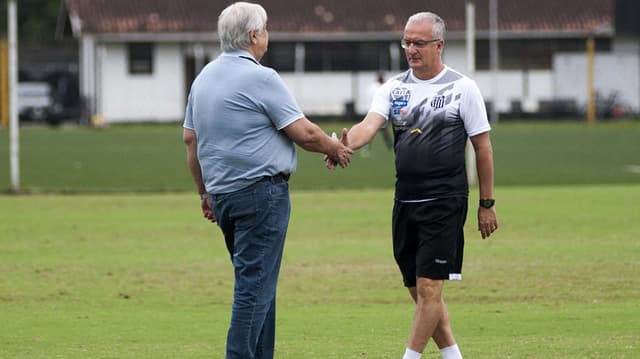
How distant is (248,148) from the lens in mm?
7168

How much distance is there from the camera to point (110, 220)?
1781 centimetres

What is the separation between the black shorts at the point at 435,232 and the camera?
771cm

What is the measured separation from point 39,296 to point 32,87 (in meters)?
51.4

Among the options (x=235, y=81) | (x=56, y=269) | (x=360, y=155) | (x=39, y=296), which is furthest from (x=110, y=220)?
(x=360, y=155)

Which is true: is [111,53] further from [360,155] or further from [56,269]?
[56,269]

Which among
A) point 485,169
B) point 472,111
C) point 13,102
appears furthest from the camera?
point 13,102

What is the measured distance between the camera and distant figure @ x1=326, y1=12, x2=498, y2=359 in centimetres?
768

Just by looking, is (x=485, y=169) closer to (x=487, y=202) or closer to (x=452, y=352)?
(x=487, y=202)

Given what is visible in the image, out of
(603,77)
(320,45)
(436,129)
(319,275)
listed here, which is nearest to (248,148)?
(436,129)

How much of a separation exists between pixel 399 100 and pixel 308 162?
22.7 meters

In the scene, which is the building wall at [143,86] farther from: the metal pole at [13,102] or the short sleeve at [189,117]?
the short sleeve at [189,117]

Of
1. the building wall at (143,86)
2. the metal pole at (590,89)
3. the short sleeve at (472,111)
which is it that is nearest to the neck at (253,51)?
the short sleeve at (472,111)

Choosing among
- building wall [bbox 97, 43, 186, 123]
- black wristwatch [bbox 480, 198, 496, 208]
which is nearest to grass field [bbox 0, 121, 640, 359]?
black wristwatch [bbox 480, 198, 496, 208]

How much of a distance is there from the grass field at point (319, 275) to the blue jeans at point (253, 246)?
1571 mm
